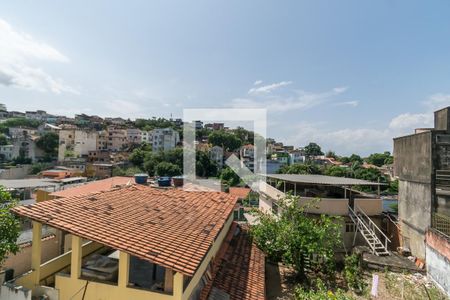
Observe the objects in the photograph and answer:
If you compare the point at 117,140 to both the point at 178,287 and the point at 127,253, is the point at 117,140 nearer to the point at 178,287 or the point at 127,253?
the point at 127,253

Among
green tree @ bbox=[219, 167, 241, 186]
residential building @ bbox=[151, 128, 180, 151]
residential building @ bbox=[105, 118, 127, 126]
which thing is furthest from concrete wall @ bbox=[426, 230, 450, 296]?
residential building @ bbox=[105, 118, 127, 126]

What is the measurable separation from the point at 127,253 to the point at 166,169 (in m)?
54.3

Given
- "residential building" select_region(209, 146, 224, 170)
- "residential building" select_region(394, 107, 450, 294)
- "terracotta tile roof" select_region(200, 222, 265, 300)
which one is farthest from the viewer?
"residential building" select_region(209, 146, 224, 170)

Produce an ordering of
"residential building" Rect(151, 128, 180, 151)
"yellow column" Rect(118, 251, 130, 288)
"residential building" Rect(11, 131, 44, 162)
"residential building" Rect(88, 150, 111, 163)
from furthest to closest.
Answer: "residential building" Rect(151, 128, 180, 151) < "residential building" Rect(11, 131, 44, 162) < "residential building" Rect(88, 150, 111, 163) < "yellow column" Rect(118, 251, 130, 288)

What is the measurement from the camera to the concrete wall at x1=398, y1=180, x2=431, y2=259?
11805 mm

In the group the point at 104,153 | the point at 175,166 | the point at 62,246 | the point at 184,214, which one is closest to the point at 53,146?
the point at 104,153

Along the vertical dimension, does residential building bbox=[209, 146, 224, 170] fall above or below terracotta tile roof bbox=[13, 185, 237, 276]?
above

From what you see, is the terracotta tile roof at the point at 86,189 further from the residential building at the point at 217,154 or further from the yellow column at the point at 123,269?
the residential building at the point at 217,154

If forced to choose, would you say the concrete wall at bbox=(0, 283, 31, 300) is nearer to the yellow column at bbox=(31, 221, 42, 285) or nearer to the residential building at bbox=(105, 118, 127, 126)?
the yellow column at bbox=(31, 221, 42, 285)

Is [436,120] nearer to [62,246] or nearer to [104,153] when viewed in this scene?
[62,246]

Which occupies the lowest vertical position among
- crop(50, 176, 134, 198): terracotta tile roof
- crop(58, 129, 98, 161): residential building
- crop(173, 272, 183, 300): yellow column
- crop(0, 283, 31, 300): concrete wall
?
crop(0, 283, 31, 300): concrete wall

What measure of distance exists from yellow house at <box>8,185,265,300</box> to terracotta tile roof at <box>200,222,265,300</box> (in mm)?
43

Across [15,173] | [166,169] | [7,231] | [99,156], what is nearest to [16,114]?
[99,156]

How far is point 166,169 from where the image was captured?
5844 centimetres
